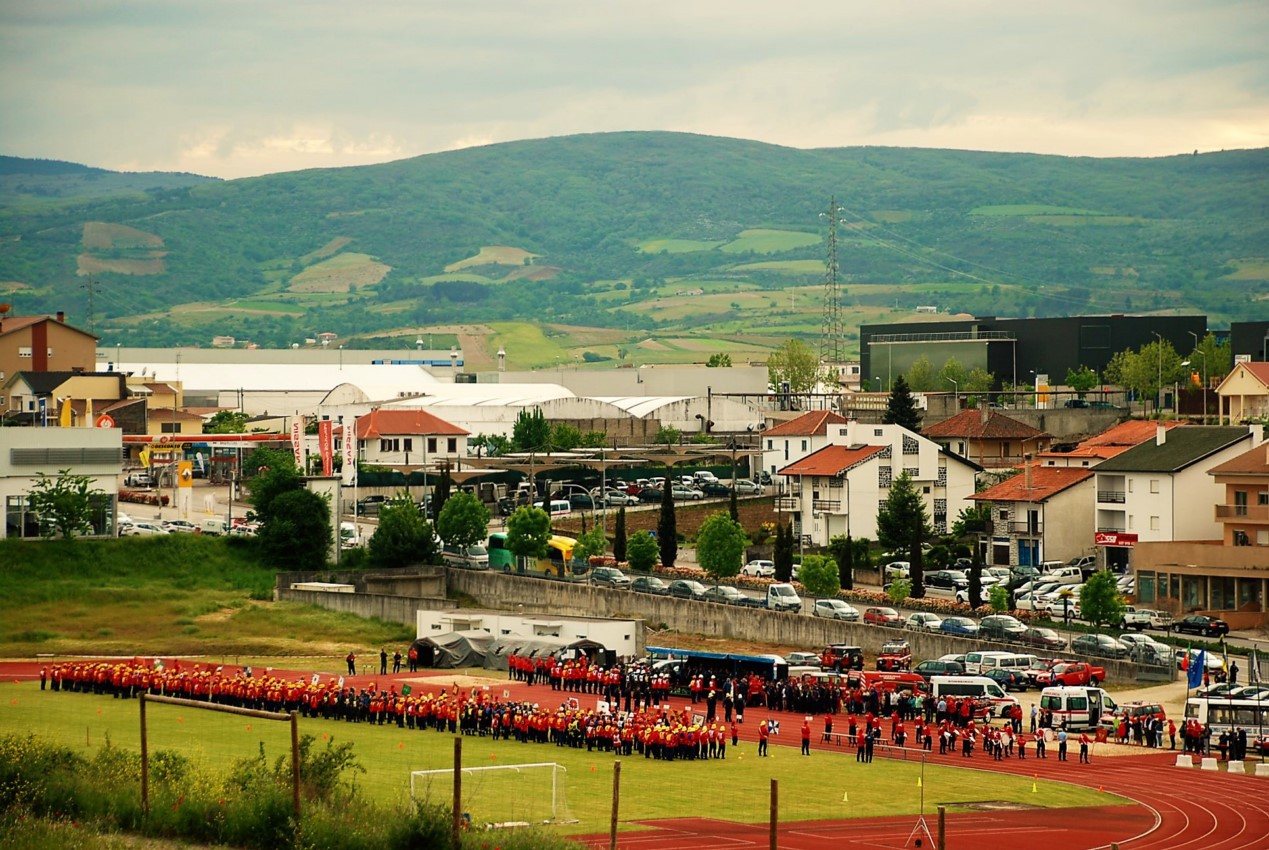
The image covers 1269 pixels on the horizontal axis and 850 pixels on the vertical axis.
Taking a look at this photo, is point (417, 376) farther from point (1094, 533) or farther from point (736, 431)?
point (1094, 533)

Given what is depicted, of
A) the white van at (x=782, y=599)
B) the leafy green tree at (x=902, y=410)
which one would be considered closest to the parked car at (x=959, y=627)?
the white van at (x=782, y=599)

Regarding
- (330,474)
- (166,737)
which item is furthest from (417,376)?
(166,737)

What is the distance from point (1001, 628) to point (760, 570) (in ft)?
61.7

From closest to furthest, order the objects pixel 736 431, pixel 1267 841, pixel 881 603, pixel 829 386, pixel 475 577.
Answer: pixel 1267 841 < pixel 881 603 < pixel 475 577 < pixel 736 431 < pixel 829 386

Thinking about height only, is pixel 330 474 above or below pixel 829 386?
below

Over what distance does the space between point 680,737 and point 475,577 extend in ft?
116

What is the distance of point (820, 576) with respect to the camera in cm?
6975

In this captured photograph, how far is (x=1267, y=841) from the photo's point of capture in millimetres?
33656

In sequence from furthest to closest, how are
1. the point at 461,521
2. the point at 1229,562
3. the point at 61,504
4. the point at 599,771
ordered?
the point at 461,521
the point at 61,504
the point at 1229,562
the point at 599,771

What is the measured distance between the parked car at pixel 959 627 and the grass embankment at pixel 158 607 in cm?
2016

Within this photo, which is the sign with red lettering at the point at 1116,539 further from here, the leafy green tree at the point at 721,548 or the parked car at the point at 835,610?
the parked car at the point at 835,610

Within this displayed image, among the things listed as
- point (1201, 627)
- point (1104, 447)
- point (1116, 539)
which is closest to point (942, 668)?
point (1201, 627)

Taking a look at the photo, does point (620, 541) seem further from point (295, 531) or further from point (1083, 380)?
point (1083, 380)

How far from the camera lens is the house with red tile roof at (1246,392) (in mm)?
105250
